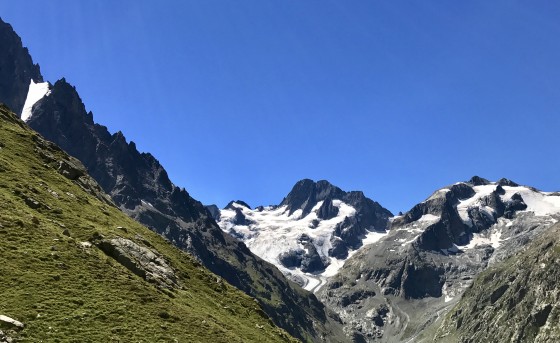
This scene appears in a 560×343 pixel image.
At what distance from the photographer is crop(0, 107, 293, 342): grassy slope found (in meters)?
37.6

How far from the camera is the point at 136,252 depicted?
58812mm

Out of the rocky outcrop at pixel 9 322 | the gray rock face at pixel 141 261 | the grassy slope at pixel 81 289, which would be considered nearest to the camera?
the rocky outcrop at pixel 9 322

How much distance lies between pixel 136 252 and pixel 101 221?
12.1m

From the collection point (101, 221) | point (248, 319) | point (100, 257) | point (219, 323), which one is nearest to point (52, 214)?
point (101, 221)

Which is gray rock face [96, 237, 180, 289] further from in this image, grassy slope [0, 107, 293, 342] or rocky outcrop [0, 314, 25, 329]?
rocky outcrop [0, 314, 25, 329]

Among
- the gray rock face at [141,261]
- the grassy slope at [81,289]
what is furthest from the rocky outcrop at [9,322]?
the gray rock face at [141,261]

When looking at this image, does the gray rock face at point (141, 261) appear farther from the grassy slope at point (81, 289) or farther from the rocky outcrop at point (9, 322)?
the rocky outcrop at point (9, 322)

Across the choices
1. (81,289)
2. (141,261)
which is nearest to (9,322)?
(81,289)

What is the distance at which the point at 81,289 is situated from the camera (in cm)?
4297

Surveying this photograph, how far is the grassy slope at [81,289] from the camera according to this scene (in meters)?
37.6

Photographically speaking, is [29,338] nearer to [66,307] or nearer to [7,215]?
[66,307]

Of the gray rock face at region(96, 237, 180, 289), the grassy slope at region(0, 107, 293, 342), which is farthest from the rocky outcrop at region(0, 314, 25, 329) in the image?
the gray rock face at region(96, 237, 180, 289)

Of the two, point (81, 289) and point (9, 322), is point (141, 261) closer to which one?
point (81, 289)

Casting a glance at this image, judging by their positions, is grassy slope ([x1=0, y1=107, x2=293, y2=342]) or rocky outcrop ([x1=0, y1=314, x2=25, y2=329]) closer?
rocky outcrop ([x1=0, y1=314, x2=25, y2=329])
